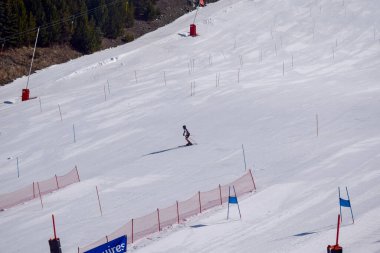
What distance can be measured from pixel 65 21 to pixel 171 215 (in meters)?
45.4

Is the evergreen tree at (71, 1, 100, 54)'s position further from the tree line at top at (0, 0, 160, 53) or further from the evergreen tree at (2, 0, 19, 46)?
the evergreen tree at (2, 0, 19, 46)

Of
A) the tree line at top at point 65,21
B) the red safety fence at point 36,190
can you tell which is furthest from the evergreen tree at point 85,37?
the red safety fence at point 36,190

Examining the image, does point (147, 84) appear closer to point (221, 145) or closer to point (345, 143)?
point (221, 145)

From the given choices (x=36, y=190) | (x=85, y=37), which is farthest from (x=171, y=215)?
(x=85, y=37)

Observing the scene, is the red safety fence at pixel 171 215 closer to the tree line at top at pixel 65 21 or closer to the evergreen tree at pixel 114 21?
the tree line at top at pixel 65 21

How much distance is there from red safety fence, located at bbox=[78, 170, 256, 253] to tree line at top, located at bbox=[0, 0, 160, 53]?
Result: 3941 centimetres

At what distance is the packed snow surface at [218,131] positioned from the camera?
1577 cm

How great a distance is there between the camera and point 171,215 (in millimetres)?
16219

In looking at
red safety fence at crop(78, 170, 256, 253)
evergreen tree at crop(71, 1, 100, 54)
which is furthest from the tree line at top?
red safety fence at crop(78, 170, 256, 253)

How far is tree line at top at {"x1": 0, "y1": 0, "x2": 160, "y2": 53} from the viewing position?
51188 mm

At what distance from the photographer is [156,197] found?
19.2 metres

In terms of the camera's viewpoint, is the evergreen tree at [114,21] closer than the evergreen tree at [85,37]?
No

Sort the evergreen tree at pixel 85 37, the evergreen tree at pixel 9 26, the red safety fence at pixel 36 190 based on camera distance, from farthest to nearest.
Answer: the evergreen tree at pixel 85 37, the evergreen tree at pixel 9 26, the red safety fence at pixel 36 190

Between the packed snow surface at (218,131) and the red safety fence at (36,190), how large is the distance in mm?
578
